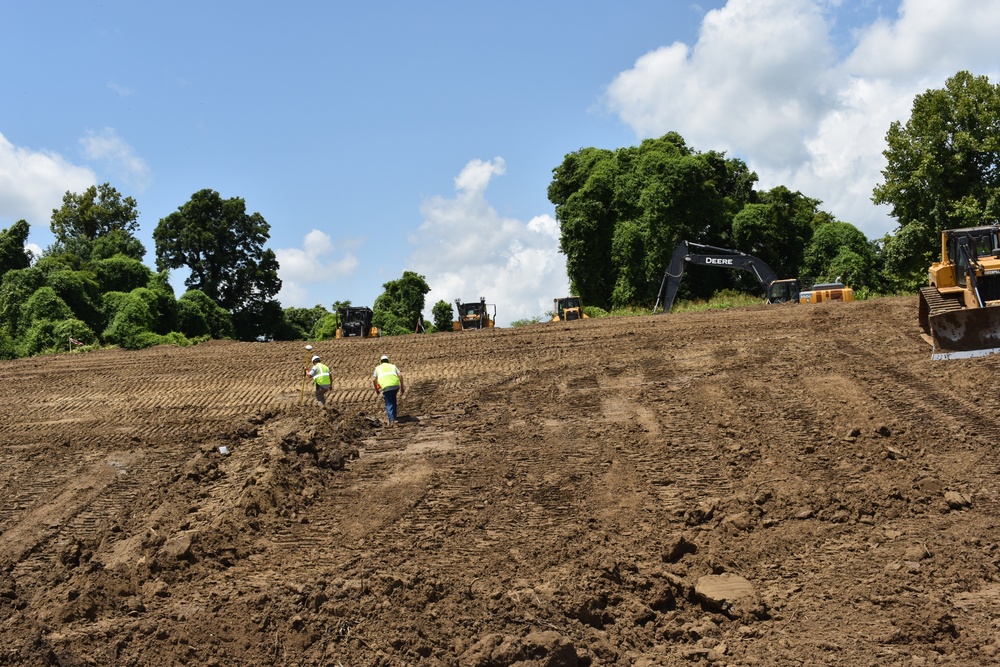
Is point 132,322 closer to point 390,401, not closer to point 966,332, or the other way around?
point 390,401

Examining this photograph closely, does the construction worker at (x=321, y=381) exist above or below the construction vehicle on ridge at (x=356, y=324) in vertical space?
below

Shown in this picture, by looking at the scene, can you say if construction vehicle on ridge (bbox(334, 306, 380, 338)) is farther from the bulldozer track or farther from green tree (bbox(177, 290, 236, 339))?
the bulldozer track

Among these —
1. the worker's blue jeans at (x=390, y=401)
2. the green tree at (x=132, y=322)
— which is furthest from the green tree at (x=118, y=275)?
the worker's blue jeans at (x=390, y=401)

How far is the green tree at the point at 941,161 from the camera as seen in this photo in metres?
33.9

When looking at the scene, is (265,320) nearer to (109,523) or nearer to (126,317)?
(126,317)

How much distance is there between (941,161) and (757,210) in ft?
25.2

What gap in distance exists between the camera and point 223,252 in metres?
47.4

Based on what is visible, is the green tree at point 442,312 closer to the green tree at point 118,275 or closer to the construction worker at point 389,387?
the green tree at point 118,275

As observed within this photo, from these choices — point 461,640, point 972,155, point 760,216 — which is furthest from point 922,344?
point 760,216

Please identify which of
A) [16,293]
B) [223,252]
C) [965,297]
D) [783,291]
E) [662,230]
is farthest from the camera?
[223,252]

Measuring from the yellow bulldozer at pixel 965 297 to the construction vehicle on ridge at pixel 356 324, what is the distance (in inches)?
783

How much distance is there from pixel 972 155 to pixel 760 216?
339 inches

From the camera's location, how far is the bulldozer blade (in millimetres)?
14734

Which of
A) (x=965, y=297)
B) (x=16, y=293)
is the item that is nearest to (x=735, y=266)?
(x=965, y=297)
